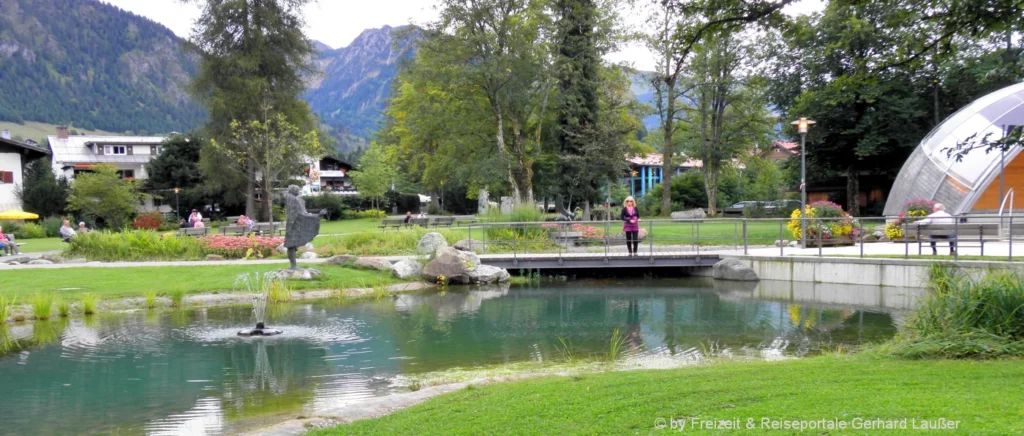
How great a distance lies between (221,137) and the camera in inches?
1601

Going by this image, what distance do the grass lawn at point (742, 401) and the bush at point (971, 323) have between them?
44 cm

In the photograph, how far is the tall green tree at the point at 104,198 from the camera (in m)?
35.3

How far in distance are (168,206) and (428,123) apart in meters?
29.4

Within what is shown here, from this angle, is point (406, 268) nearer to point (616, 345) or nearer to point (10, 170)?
point (616, 345)

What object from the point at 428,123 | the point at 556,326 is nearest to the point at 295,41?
the point at 428,123

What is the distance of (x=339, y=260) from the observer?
1975 cm

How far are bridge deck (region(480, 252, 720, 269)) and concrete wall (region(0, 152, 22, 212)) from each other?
3824 cm

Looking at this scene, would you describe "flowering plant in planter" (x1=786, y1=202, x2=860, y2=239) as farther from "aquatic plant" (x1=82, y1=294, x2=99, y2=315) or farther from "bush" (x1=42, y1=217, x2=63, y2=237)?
"bush" (x1=42, y1=217, x2=63, y2=237)

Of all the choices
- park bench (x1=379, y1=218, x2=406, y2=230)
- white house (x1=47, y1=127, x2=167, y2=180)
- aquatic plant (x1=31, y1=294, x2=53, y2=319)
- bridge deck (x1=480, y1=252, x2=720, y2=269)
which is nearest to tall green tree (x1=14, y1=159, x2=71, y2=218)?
white house (x1=47, y1=127, x2=167, y2=180)

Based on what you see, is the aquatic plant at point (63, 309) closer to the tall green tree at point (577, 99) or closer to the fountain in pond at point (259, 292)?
the fountain in pond at point (259, 292)

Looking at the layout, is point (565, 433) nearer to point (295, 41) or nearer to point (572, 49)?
point (572, 49)

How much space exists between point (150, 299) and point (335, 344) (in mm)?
5831

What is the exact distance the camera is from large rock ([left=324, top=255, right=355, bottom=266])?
1966cm

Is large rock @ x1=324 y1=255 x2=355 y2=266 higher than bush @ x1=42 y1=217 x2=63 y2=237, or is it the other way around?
bush @ x1=42 y1=217 x2=63 y2=237
